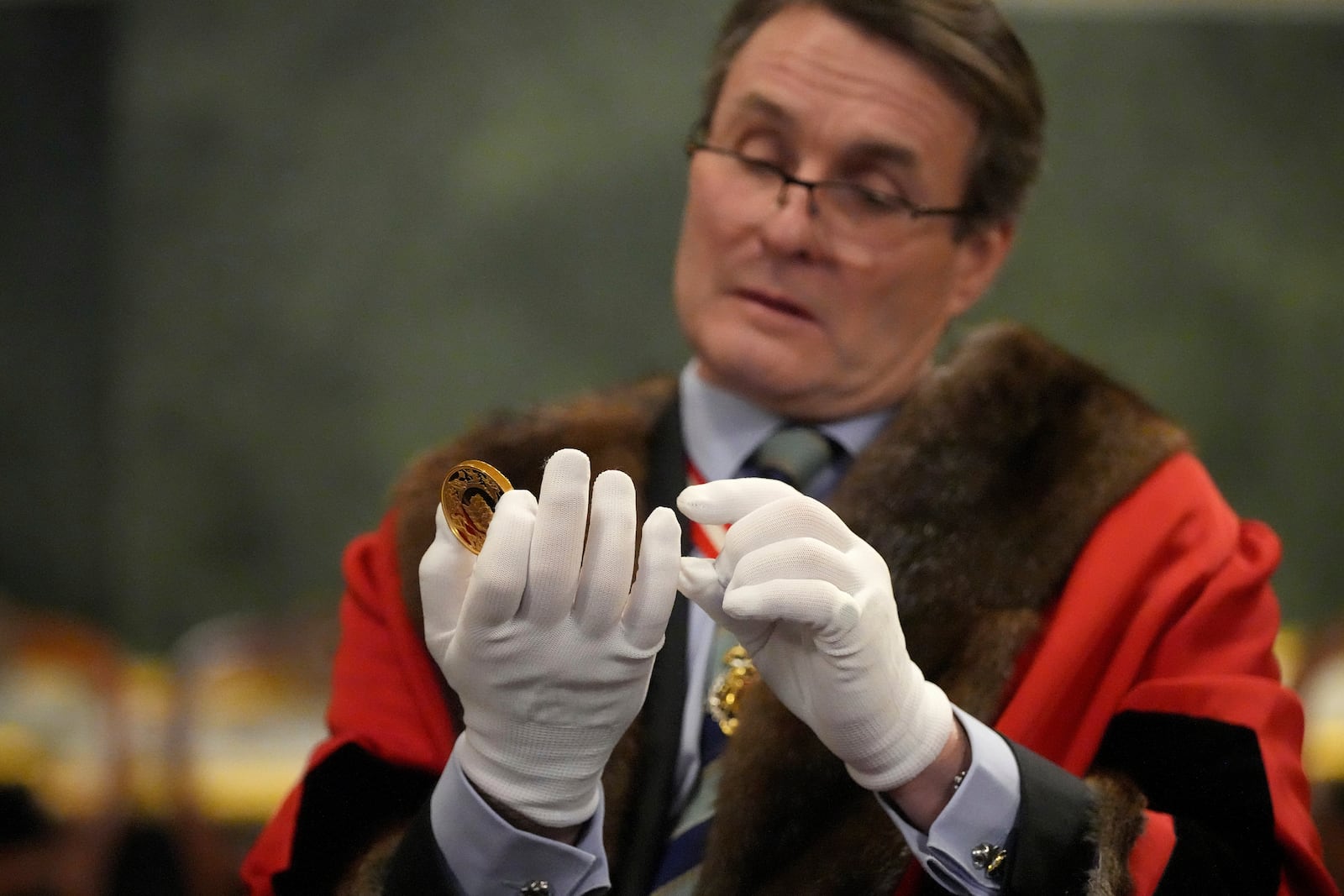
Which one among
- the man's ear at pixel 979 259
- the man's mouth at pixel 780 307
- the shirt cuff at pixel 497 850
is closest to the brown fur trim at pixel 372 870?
the shirt cuff at pixel 497 850

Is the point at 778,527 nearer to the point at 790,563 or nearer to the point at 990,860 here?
the point at 790,563

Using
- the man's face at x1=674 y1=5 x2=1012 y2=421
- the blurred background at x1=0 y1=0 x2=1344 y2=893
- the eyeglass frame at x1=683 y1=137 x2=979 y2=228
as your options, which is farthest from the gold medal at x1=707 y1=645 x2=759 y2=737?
the blurred background at x1=0 y1=0 x2=1344 y2=893

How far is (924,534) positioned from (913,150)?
0.40 meters

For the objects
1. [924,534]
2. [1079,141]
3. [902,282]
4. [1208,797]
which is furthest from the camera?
[1079,141]

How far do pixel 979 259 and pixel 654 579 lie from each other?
0.76m

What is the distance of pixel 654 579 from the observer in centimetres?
91

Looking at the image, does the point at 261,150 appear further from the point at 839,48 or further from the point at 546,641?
the point at 546,641

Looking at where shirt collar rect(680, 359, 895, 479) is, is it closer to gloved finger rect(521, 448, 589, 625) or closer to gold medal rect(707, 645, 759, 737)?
gold medal rect(707, 645, 759, 737)

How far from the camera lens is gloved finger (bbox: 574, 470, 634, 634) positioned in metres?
0.90

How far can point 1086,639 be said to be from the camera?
1185 millimetres

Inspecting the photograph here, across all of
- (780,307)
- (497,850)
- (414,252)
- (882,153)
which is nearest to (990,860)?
(497,850)

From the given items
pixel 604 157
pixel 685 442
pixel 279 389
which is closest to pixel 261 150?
pixel 279 389

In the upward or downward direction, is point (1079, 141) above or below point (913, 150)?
below

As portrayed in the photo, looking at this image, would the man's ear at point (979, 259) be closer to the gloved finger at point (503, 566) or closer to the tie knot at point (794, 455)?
the tie knot at point (794, 455)
